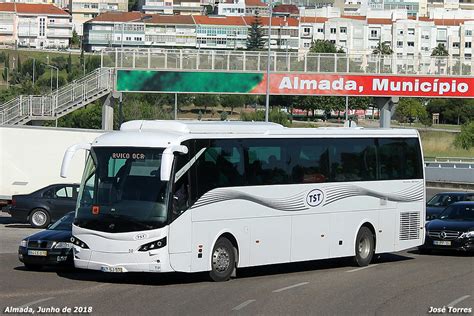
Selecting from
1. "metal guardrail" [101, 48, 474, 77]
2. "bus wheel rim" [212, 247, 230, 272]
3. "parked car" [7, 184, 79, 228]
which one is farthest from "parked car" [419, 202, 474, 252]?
"metal guardrail" [101, 48, 474, 77]

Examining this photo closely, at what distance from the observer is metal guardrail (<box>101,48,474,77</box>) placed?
58.1m

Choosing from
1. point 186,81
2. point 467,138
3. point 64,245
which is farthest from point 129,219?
point 467,138

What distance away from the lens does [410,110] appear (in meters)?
126

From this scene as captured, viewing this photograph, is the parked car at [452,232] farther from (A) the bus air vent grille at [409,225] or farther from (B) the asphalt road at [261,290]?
(B) the asphalt road at [261,290]

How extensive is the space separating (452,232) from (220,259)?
9.18 metres

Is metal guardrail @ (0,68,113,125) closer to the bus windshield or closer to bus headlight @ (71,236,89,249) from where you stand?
bus headlight @ (71,236,89,249)

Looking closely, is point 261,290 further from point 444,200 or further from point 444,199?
point 444,199

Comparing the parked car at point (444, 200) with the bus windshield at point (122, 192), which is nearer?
the bus windshield at point (122, 192)

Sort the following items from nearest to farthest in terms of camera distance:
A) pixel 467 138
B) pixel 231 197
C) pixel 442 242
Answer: pixel 231 197
pixel 442 242
pixel 467 138

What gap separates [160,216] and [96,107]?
75975mm

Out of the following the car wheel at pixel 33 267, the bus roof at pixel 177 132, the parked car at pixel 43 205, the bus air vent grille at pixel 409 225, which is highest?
the bus roof at pixel 177 132

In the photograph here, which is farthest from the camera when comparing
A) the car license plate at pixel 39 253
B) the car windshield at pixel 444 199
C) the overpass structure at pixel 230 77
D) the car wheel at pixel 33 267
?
the overpass structure at pixel 230 77

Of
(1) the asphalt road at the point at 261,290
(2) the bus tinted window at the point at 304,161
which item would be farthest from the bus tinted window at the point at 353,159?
(1) the asphalt road at the point at 261,290

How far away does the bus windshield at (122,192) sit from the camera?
21.0 meters
